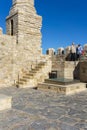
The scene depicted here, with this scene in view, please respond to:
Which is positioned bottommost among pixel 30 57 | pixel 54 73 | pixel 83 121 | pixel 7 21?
pixel 83 121

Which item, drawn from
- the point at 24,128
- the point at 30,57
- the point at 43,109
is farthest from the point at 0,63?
the point at 24,128

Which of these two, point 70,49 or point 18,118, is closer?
point 18,118

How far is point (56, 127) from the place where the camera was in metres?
4.10

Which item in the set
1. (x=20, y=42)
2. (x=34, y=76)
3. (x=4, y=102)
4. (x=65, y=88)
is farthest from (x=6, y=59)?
(x=4, y=102)

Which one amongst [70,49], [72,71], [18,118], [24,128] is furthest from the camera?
[70,49]

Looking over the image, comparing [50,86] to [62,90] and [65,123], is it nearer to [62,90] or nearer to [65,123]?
[62,90]

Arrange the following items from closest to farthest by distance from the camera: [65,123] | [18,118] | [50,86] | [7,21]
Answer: [65,123]
[18,118]
[50,86]
[7,21]

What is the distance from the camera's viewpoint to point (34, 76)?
10.9 m

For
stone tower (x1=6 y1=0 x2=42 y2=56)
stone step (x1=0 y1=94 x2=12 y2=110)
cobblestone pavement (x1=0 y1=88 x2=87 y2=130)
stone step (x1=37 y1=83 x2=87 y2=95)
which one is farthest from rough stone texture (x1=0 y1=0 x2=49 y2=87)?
stone step (x1=0 y1=94 x2=12 y2=110)

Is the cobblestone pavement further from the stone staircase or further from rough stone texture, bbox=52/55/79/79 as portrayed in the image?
rough stone texture, bbox=52/55/79/79

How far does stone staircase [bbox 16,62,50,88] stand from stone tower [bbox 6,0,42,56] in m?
1.37

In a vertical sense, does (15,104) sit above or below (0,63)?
below

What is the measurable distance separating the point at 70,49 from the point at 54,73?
291 centimetres

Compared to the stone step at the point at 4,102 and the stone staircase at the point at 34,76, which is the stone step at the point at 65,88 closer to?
the stone staircase at the point at 34,76
